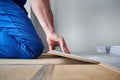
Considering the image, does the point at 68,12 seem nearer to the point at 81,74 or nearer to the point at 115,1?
the point at 115,1

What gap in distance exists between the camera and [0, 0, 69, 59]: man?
0.86 m

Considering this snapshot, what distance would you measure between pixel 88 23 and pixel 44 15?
2.16 meters

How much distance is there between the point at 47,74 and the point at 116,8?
268 cm

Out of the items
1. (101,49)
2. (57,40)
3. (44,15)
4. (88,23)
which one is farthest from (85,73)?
(88,23)

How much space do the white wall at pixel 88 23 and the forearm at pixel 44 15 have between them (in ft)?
6.59

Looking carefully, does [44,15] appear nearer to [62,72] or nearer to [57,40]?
[57,40]

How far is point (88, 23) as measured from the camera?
122 inches

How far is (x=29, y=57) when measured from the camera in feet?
2.95

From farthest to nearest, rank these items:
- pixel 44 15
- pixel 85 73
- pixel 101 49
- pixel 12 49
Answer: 1. pixel 101 49
2. pixel 44 15
3. pixel 12 49
4. pixel 85 73

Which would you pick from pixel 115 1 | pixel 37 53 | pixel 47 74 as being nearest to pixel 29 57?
pixel 37 53

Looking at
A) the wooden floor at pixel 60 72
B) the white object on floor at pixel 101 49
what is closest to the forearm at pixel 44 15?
the wooden floor at pixel 60 72

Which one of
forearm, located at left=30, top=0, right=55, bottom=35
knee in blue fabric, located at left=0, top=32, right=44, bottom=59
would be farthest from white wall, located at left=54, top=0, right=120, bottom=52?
knee in blue fabric, located at left=0, top=32, right=44, bottom=59

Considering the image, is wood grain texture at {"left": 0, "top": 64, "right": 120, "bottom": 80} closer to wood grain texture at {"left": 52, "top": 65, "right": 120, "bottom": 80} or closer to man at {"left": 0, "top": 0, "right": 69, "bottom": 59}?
wood grain texture at {"left": 52, "top": 65, "right": 120, "bottom": 80}

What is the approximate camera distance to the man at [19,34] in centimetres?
86
